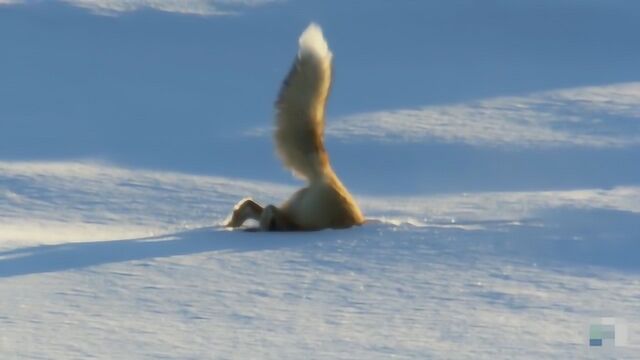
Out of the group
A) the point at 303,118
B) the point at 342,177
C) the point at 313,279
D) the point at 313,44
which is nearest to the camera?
the point at 313,279

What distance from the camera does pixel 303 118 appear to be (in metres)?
7.78

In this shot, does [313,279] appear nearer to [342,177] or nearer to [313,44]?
[313,44]

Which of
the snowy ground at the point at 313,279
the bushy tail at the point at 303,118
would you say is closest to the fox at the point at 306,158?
the bushy tail at the point at 303,118

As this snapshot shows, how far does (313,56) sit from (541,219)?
147 centimetres

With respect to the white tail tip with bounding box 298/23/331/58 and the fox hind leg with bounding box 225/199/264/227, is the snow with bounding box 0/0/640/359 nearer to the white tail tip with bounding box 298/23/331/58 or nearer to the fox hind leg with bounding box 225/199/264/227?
the fox hind leg with bounding box 225/199/264/227

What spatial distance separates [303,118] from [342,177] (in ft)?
9.17

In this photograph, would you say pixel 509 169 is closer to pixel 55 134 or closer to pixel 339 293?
pixel 55 134

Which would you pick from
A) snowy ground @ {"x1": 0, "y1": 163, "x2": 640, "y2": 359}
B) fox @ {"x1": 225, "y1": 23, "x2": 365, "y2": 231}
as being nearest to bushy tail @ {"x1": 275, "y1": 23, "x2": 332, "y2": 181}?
fox @ {"x1": 225, "y1": 23, "x2": 365, "y2": 231}

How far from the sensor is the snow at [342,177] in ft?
18.0

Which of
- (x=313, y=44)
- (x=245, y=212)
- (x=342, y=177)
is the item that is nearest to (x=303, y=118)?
(x=313, y=44)

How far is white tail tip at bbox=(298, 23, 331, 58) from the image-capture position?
7.54 metres

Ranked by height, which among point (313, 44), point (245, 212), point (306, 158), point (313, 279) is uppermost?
point (313, 44)

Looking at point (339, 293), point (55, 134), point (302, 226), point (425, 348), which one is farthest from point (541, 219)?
point (55, 134)

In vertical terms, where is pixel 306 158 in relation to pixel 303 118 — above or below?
below
